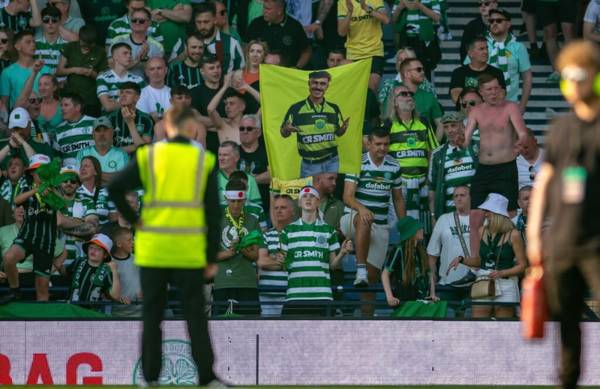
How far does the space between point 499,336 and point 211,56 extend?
5.52 m

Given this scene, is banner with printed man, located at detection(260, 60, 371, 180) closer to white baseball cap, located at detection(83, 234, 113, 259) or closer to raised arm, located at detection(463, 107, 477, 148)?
raised arm, located at detection(463, 107, 477, 148)

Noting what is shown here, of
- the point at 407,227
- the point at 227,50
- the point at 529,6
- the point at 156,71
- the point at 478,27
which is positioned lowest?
the point at 407,227

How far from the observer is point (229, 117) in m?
16.7

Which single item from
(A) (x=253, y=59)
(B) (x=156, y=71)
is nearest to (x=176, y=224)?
(B) (x=156, y=71)

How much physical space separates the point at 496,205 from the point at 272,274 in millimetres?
2566

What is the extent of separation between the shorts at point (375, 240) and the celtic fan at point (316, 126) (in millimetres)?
885

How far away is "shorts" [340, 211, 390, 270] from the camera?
15.4 m

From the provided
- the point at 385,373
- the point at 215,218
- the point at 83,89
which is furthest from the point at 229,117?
the point at 215,218

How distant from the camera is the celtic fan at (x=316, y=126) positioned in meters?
16.2

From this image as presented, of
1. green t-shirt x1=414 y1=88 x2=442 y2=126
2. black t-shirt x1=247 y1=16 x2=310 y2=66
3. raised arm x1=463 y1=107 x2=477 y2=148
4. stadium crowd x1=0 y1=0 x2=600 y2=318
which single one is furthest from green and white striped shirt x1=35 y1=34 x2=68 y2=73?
raised arm x1=463 y1=107 x2=477 y2=148

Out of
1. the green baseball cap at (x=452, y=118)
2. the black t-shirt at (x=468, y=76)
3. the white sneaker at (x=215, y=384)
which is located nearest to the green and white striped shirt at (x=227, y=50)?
the black t-shirt at (x=468, y=76)

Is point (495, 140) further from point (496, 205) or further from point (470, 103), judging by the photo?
point (496, 205)

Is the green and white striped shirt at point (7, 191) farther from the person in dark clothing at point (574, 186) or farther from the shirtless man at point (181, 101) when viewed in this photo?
the person in dark clothing at point (574, 186)

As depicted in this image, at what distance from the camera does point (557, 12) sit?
19.1 m
